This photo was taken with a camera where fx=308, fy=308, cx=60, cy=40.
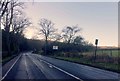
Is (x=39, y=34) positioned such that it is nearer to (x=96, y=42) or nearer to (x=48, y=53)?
(x=48, y=53)

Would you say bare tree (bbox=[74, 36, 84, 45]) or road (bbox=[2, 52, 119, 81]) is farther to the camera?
bare tree (bbox=[74, 36, 84, 45])

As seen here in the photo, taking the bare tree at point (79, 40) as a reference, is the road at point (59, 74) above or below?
below

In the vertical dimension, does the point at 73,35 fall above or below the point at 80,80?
→ above

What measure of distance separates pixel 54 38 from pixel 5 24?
64.9m

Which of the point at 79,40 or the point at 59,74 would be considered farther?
the point at 79,40

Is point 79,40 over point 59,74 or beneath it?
over

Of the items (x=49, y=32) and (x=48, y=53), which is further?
(x=49, y=32)

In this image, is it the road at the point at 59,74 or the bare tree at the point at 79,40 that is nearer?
the road at the point at 59,74

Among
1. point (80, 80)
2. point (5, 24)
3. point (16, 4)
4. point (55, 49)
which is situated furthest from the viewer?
point (55, 49)

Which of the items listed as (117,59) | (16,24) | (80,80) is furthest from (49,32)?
(80,80)

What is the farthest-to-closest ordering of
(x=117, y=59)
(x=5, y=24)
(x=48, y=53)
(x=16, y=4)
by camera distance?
(x=48, y=53) → (x=5, y=24) → (x=16, y=4) → (x=117, y=59)

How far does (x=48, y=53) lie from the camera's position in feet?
394

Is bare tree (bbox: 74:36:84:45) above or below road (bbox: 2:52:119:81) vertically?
above

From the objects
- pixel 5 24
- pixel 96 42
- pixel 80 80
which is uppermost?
pixel 5 24
